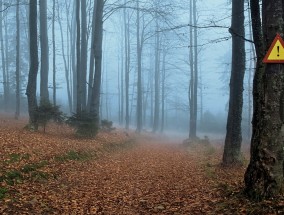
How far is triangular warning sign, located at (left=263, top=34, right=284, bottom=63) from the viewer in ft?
19.2

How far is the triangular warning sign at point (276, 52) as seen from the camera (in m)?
5.87

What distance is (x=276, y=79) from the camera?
5.94 meters

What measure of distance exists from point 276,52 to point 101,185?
5488 mm

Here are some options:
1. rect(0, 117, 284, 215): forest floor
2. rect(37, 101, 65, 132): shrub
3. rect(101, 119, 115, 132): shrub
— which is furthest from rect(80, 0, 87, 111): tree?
rect(0, 117, 284, 215): forest floor

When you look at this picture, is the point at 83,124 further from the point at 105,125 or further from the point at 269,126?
the point at 269,126

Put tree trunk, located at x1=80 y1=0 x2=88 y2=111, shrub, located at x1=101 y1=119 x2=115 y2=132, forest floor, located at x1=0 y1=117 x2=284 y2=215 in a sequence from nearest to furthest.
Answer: forest floor, located at x1=0 y1=117 x2=284 y2=215, tree trunk, located at x1=80 y1=0 x2=88 y2=111, shrub, located at x1=101 y1=119 x2=115 y2=132

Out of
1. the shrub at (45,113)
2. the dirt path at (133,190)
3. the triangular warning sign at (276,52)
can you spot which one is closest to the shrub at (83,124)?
the shrub at (45,113)

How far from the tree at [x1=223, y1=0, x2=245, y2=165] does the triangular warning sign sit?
519 centimetres

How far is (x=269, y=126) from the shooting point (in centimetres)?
594

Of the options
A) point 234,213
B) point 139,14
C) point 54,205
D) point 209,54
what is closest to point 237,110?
point 234,213

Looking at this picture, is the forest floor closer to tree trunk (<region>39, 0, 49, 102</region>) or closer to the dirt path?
the dirt path

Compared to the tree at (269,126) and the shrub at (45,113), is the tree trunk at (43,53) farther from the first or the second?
the tree at (269,126)

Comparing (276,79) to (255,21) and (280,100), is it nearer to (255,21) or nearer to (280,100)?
(280,100)

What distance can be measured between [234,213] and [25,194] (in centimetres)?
426
